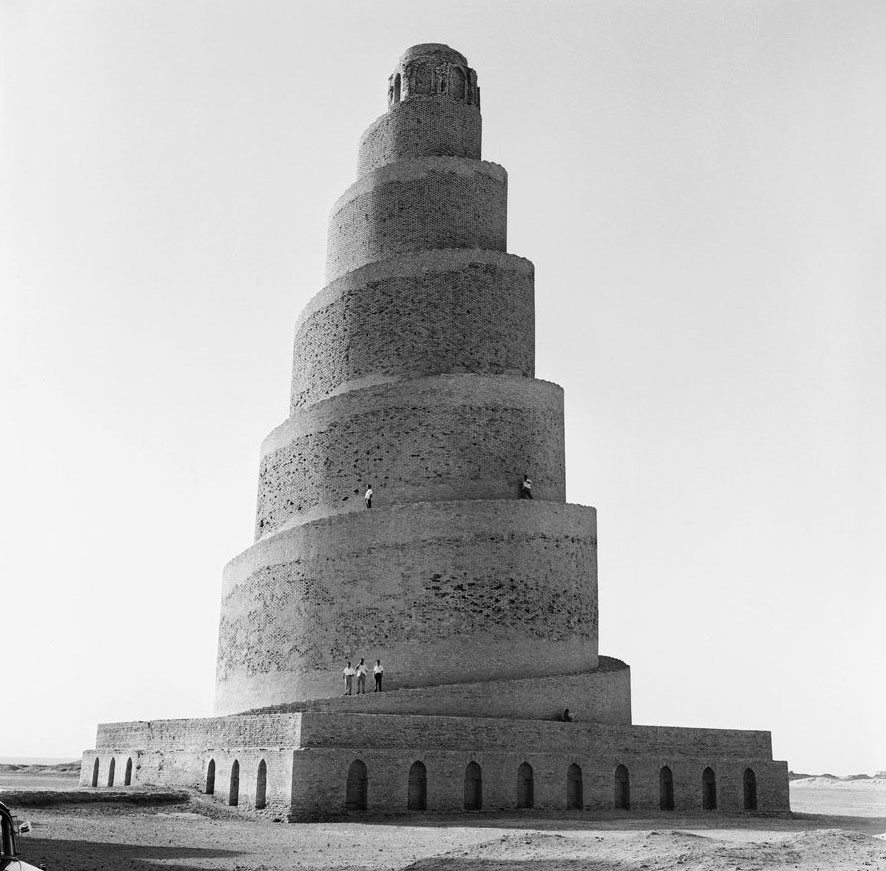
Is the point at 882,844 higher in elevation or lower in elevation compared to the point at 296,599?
lower

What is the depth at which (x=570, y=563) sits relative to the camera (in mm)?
25781

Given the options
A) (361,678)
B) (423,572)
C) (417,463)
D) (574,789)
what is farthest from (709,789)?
(417,463)

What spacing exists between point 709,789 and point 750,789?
1059 mm

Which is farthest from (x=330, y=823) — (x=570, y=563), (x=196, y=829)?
(x=570, y=563)

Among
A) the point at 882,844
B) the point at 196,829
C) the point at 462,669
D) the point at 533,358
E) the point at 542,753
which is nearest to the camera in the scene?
the point at 882,844

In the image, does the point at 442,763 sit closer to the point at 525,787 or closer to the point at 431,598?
the point at 525,787

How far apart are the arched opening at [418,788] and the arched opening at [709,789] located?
6233mm

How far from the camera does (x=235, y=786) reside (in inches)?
845

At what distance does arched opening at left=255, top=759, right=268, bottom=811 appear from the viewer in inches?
806

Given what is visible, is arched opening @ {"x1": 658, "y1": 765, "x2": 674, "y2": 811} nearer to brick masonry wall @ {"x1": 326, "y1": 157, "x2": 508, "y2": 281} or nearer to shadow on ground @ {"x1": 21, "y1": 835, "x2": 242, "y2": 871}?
shadow on ground @ {"x1": 21, "y1": 835, "x2": 242, "y2": 871}

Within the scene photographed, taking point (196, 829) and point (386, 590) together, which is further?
point (386, 590)

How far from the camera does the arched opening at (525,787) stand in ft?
71.0

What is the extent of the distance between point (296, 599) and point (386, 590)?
2.32m

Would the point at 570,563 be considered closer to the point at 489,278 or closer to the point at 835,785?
the point at 489,278
